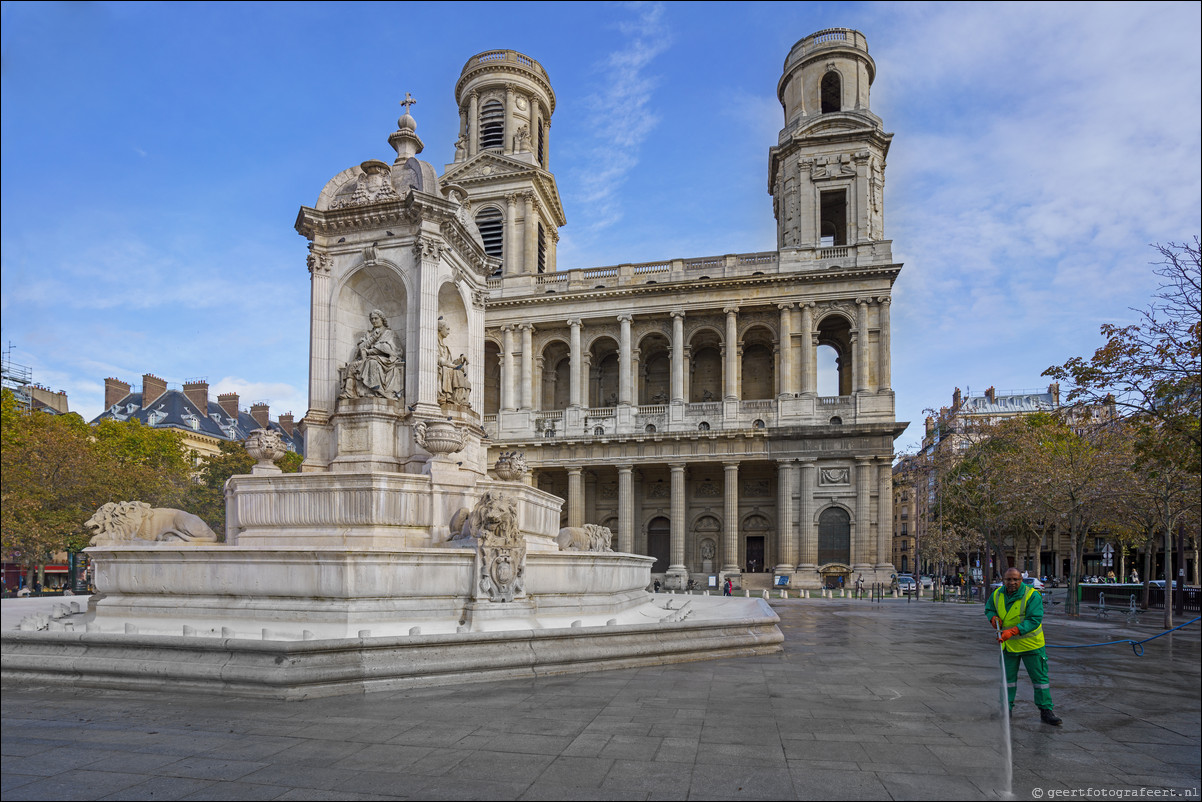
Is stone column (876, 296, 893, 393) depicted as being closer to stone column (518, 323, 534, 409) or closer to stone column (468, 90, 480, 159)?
stone column (518, 323, 534, 409)

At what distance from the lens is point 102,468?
2634cm

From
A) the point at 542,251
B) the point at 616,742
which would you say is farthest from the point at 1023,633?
the point at 542,251

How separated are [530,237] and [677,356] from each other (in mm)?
12978

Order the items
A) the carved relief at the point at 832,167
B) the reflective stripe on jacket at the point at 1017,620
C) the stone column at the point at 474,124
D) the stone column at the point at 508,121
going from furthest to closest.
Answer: the stone column at the point at 474,124 → the stone column at the point at 508,121 → the carved relief at the point at 832,167 → the reflective stripe on jacket at the point at 1017,620

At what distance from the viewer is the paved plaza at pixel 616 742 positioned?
454 cm

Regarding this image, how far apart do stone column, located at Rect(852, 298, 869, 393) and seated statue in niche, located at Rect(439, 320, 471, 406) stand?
110 ft

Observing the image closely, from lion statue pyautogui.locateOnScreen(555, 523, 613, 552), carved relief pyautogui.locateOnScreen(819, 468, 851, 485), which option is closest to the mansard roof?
carved relief pyautogui.locateOnScreen(819, 468, 851, 485)

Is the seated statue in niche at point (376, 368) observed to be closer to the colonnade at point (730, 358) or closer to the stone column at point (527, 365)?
the colonnade at point (730, 358)

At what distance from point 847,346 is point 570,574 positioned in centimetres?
4137

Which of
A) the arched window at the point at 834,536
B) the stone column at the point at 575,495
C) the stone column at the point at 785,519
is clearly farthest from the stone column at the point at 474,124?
the arched window at the point at 834,536

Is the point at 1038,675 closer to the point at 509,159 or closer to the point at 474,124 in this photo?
the point at 509,159

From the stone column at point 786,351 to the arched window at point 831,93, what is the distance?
1471 cm

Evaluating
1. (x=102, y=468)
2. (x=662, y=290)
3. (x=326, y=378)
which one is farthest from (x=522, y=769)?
(x=662, y=290)

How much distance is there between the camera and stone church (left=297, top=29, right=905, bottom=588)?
43.6 metres
